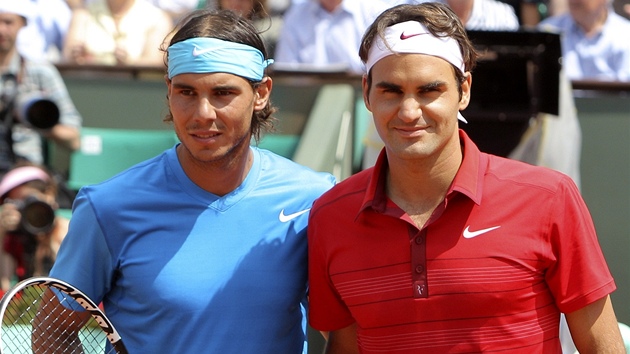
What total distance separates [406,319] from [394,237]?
23 centimetres

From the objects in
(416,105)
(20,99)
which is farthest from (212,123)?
→ (20,99)

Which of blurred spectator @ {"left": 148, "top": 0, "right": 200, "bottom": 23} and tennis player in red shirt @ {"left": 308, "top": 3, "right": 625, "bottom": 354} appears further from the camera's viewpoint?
blurred spectator @ {"left": 148, "top": 0, "right": 200, "bottom": 23}

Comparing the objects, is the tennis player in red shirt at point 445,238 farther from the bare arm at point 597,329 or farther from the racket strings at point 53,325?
the racket strings at point 53,325

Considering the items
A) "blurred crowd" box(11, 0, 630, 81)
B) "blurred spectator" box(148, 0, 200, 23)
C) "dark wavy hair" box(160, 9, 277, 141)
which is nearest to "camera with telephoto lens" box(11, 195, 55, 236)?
"blurred crowd" box(11, 0, 630, 81)

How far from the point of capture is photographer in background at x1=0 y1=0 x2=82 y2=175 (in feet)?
22.2

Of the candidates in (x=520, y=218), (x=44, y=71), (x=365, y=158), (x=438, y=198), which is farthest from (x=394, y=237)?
(x=44, y=71)

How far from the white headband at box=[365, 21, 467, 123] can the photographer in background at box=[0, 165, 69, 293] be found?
3.70 m

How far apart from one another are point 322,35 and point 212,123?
464 cm

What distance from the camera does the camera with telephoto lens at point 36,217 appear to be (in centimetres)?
607

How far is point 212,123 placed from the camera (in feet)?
9.82

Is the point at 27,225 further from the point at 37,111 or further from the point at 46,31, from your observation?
the point at 46,31

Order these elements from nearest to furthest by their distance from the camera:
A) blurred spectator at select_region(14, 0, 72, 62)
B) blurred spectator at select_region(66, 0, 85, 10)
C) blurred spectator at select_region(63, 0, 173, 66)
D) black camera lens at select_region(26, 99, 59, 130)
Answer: black camera lens at select_region(26, 99, 59, 130)
blurred spectator at select_region(63, 0, 173, 66)
blurred spectator at select_region(14, 0, 72, 62)
blurred spectator at select_region(66, 0, 85, 10)

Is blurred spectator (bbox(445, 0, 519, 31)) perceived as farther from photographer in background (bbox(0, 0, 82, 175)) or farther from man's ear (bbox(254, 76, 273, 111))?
man's ear (bbox(254, 76, 273, 111))

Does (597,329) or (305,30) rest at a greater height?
(597,329)
